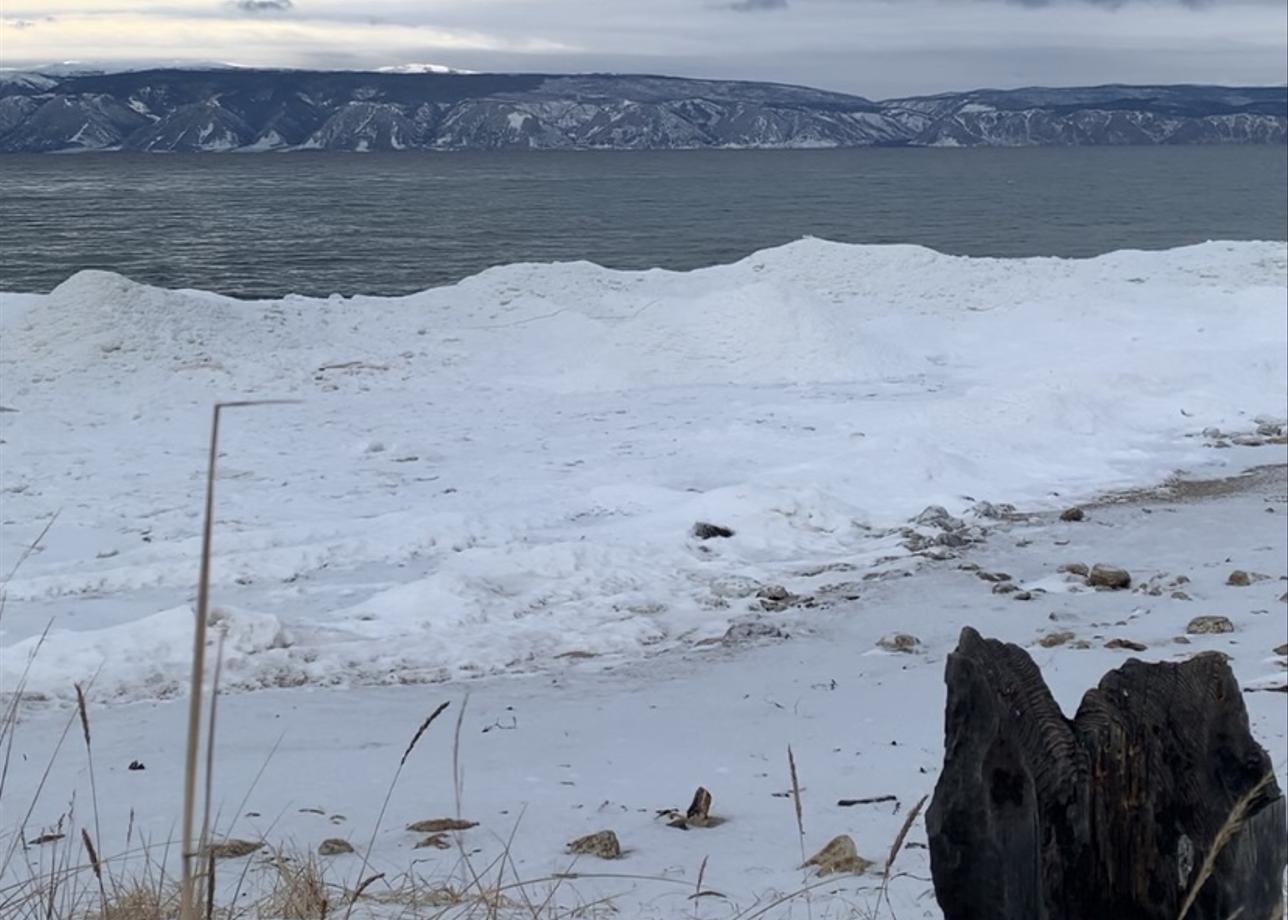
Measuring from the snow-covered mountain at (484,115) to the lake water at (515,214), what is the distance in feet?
1.09

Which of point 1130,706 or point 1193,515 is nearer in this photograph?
point 1130,706

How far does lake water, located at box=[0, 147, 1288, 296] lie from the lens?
43.3 feet

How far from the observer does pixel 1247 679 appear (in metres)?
6.96

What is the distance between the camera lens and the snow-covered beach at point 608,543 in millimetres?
5695

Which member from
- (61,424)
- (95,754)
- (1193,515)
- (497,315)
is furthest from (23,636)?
(497,315)

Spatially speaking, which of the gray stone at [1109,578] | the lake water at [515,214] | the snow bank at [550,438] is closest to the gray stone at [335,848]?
the snow bank at [550,438]

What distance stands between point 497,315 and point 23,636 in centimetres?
1268

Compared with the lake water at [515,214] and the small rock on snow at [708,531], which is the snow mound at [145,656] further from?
the small rock on snow at [708,531]

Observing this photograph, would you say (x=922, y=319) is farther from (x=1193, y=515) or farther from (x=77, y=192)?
(x=77, y=192)

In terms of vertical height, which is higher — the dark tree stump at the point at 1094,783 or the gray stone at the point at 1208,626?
the dark tree stump at the point at 1094,783

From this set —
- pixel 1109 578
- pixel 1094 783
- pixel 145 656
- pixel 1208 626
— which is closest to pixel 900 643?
pixel 1208 626

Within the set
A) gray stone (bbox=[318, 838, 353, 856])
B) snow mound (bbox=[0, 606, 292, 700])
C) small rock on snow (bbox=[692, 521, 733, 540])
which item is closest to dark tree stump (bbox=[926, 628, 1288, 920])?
gray stone (bbox=[318, 838, 353, 856])

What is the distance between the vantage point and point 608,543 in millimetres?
10016

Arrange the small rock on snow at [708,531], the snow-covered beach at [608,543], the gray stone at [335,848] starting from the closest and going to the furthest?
1. the gray stone at [335,848]
2. the snow-covered beach at [608,543]
3. the small rock on snow at [708,531]
